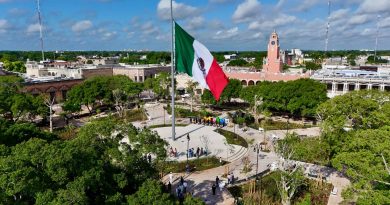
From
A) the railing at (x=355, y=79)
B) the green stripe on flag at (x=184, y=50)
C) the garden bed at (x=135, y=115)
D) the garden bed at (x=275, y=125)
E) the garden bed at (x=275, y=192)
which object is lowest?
the garden bed at (x=275, y=192)

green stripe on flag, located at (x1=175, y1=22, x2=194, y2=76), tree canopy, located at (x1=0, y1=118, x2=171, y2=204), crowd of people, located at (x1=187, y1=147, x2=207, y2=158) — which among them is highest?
green stripe on flag, located at (x1=175, y1=22, x2=194, y2=76)

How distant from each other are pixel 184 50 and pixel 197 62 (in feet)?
5.30

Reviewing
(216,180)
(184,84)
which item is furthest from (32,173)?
(184,84)

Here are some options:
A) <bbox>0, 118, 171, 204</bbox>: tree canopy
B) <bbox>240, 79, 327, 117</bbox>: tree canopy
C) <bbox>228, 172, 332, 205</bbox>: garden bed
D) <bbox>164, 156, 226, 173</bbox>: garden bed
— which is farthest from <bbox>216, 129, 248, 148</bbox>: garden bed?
<bbox>0, 118, 171, 204</bbox>: tree canopy

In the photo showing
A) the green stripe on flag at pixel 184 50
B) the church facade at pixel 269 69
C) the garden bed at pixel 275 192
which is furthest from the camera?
the church facade at pixel 269 69

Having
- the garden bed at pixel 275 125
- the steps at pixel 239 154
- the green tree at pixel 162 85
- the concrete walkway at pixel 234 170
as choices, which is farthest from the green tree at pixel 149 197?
the green tree at pixel 162 85

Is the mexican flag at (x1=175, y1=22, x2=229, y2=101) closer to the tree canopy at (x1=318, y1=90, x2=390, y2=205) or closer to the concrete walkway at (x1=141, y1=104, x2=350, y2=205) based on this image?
the concrete walkway at (x1=141, y1=104, x2=350, y2=205)

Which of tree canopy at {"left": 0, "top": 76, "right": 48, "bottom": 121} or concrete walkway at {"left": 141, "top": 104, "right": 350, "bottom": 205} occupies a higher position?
tree canopy at {"left": 0, "top": 76, "right": 48, "bottom": 121}

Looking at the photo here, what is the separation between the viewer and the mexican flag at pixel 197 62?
27.4 metres

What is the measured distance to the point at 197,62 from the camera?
27.9 meters

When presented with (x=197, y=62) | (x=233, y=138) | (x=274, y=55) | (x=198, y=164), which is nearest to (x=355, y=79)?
(x=274, y=55)

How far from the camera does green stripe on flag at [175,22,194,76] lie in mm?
28234

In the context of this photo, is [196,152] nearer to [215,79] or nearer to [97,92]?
[215,79]

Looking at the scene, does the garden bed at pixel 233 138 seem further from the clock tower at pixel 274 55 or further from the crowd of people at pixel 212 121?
the clock tower at pixel 274 55
